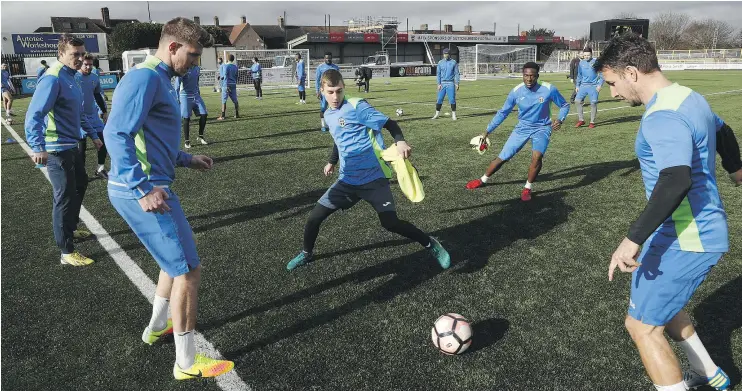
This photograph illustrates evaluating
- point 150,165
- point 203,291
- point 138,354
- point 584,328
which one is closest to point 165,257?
point 150,165

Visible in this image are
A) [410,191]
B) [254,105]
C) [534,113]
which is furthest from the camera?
[254,105]

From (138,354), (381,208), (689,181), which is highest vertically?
(689,181)

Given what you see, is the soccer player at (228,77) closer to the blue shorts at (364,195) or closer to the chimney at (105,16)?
the blue shorts at (364,195)

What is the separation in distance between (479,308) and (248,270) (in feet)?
7.75

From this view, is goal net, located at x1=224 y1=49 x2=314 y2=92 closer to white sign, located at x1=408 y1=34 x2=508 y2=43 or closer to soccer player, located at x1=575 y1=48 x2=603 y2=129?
soccer player, located at x1=575 y1=48 x2=603 y2=129

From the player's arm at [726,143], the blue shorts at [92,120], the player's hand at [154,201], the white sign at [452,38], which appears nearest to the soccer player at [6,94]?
the blue shorts at [92,120]

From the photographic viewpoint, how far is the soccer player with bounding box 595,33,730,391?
2.19m

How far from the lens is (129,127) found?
2656 millimetres

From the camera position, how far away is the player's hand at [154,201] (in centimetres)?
270

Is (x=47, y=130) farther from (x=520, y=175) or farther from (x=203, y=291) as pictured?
(x=520, y=175)

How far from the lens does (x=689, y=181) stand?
81.5 inches

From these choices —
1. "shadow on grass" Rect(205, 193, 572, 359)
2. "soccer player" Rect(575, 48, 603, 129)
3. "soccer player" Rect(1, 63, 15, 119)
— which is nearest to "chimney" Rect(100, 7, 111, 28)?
"soccer player" Rect(1, 63, 15, 119)

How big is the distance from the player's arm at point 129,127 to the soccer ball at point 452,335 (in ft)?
7.12

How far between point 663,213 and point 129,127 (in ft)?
9.07
